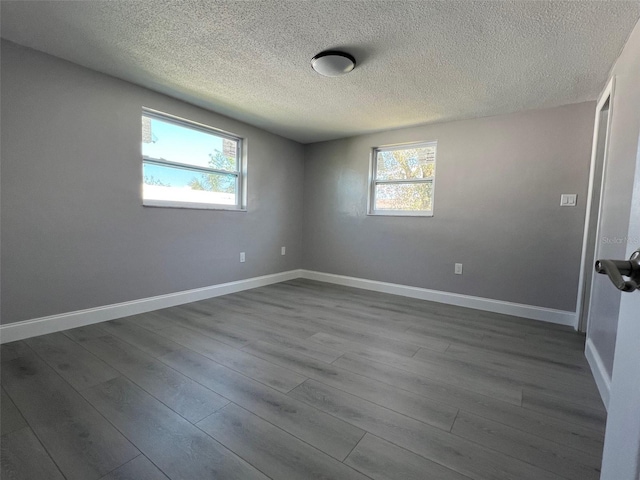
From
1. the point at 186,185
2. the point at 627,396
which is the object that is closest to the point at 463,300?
the point at 627,396

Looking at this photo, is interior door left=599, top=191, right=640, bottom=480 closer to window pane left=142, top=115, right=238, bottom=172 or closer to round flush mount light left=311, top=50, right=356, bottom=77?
round flush mount light left=311, top=50, right=356, bottom=77

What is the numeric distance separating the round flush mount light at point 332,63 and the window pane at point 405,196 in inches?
77.3

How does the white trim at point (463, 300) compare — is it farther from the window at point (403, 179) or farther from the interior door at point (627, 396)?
the interior door at point (627, 396)

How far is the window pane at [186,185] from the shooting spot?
9.44ft

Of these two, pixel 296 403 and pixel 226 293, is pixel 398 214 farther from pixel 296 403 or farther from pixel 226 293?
pixel 296 403

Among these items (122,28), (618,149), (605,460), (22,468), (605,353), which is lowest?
(22,468)

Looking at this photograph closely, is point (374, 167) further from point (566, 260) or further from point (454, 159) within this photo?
point (566, 260)

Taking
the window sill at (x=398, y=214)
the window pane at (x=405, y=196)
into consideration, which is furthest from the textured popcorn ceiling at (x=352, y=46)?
the window sill at (x=398, y=214)

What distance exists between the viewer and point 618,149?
1.82 meters

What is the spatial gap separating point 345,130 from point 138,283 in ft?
10.1

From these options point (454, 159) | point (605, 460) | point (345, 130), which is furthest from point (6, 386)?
point (454, 159)

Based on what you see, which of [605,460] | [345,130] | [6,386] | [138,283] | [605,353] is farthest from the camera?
[345,130]

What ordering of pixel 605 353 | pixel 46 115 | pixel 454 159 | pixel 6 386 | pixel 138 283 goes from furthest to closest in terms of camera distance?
1. pixel 454 159
2. pixel 138 283
3. pixel 46 115
4. pixel 605 353
5. pixel 6 386

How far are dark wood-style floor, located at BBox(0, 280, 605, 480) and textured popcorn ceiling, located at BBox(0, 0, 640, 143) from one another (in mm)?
2178
